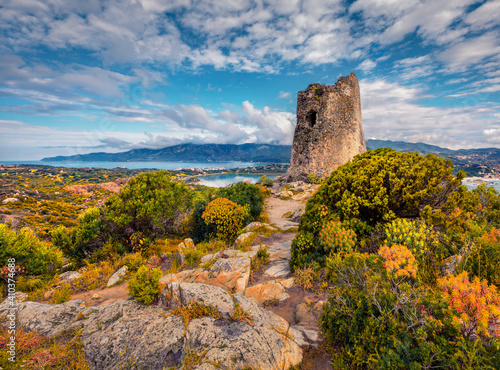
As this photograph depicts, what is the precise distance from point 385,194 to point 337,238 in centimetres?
177

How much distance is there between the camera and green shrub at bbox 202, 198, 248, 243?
10086 millimetres

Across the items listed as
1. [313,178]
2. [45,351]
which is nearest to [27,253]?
[45,351]

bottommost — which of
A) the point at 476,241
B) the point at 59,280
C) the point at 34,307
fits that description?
the point at 59,280

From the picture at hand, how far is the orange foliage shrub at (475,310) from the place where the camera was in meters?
2.04

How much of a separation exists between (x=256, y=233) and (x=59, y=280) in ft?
24.0

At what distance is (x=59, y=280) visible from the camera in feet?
23.0

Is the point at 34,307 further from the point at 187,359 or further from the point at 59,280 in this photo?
the point at 59,280

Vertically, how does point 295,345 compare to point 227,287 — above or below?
above

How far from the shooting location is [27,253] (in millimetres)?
6797

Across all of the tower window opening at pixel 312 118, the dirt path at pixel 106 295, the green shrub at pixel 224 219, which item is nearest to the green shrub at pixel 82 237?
the dirt path at pixel 106 295

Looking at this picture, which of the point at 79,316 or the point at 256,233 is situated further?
the point at 256,233

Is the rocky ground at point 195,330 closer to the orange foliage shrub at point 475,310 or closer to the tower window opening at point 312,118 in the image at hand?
the orange foliage shrub at point 475,310

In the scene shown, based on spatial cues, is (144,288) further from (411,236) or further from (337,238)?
(411,236)

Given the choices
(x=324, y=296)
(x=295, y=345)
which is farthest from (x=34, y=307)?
(x=324, y=296)
